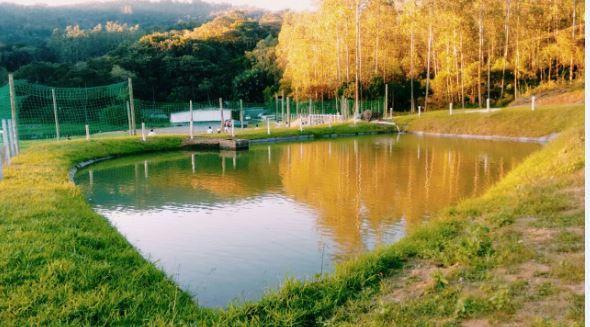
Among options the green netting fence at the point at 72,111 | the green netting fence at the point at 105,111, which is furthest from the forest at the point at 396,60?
the green netting fence at the point at 72,111

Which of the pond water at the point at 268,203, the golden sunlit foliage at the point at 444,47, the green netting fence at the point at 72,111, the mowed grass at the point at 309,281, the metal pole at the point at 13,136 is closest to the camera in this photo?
the mowed grass at the point at 309,281

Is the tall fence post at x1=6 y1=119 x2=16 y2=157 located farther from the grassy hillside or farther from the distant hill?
the distant hill

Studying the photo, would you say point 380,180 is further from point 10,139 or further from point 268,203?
point 10,139

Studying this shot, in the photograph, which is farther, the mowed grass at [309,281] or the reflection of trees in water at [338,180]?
the reflection of trees in water at [338,180]

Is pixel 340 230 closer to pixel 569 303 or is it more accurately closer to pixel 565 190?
pixel 565 190

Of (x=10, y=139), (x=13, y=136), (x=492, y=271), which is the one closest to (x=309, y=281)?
(x=492, y=271)

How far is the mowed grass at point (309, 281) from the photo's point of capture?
3.75 m

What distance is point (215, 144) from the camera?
64.6 ft

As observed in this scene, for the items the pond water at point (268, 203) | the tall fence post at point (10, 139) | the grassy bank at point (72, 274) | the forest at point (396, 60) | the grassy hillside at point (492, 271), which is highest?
the forest at point (396, 60)

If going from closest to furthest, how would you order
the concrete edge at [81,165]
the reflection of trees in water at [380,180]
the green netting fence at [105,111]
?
the reflection of trees in water at [380,180] → the concrete edge at [81,165] → the green netting fence at [105,111]

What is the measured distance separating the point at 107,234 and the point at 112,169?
364 inches

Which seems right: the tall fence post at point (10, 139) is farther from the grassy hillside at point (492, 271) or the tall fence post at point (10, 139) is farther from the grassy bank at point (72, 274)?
the grassy hillside at point (492, 271)

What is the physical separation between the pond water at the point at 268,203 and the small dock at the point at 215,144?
4.80ft

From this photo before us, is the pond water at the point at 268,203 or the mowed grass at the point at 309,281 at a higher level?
the mowed grass at the point at 309,281
